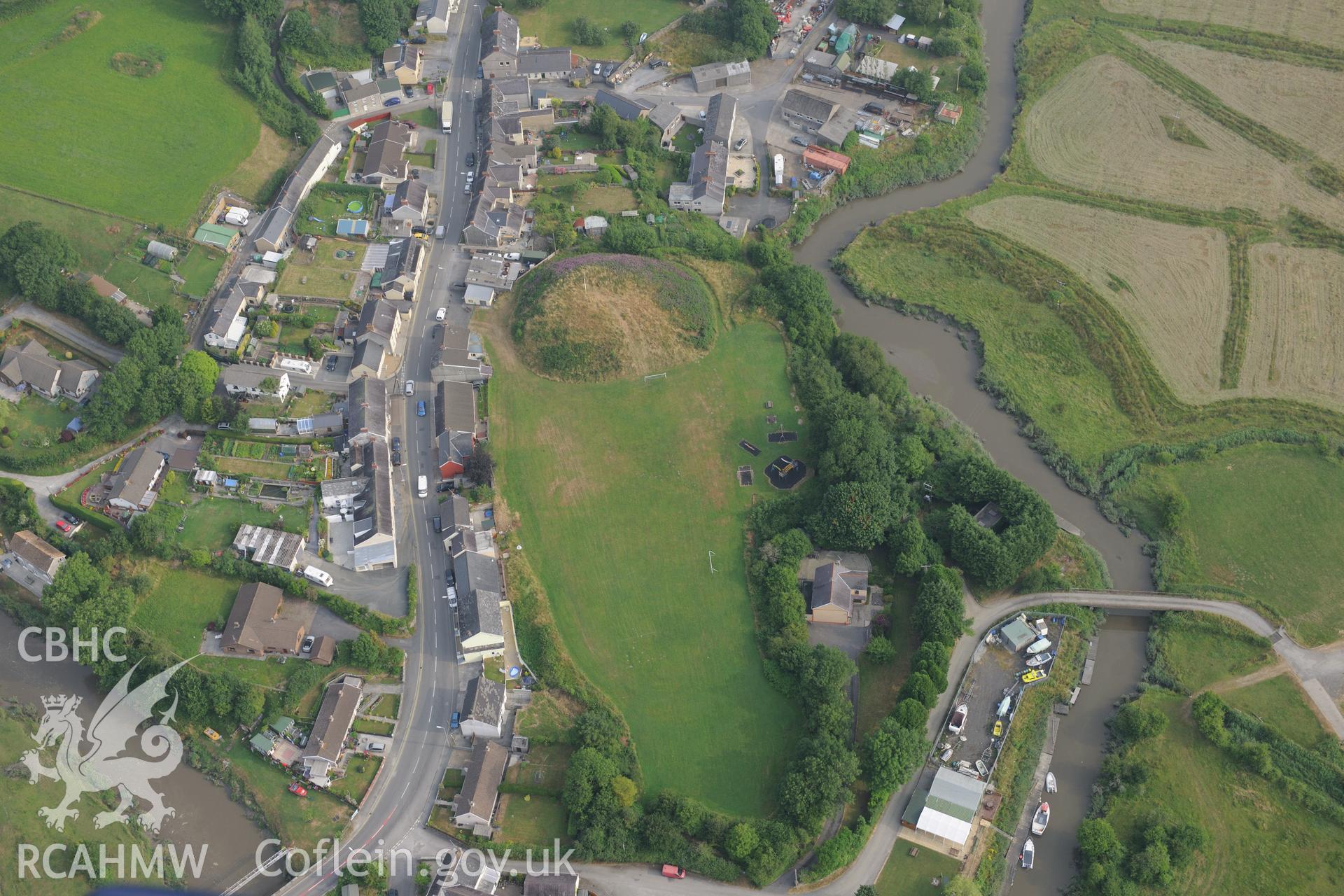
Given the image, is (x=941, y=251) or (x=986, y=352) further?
(x=941, y=251)

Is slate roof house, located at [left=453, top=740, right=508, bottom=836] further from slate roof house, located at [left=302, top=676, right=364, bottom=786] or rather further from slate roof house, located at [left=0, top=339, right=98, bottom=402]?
slate roof house, located at [left=0, top=339, right=98, bottom=402]

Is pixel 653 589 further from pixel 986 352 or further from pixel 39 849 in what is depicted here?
pixel 39 849

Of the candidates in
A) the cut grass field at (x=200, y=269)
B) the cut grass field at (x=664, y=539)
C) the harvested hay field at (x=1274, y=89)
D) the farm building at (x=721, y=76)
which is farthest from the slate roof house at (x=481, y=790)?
the harvested hay field at (x=1274, y=89)

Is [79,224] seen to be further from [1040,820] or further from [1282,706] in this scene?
[1282,706]

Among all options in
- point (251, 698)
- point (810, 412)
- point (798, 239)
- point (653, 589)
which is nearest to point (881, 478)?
point (810, 412)

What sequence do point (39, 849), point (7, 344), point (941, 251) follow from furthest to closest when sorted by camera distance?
point (941, 251) < point (7, 344) < point (39, 849)

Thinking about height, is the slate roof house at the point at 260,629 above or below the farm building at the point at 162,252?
below

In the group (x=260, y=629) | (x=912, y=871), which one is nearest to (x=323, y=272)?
(x=260, y=629)

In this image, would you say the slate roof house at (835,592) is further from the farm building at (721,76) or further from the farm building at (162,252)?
the farm building at (162,252)
